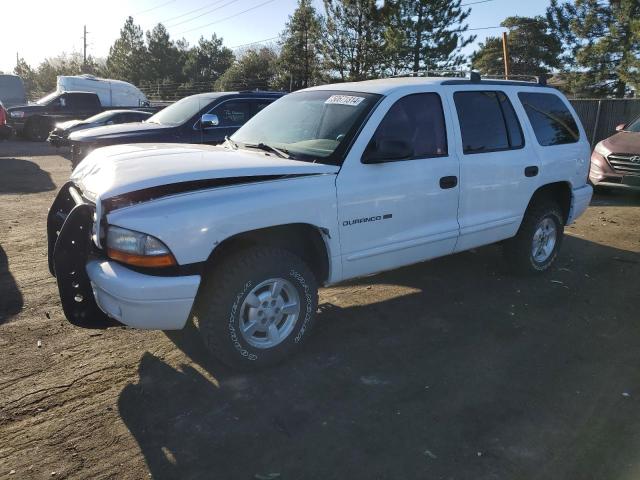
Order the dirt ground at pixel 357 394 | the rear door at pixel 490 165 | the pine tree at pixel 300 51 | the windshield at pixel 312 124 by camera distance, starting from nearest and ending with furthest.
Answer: the dirt ground at pixel 357 394 → the windshield at pixel 312 124 → the rear door at pixel 490 165 → the pine tree at pixel 300 51

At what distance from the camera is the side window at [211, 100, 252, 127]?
29.8ft

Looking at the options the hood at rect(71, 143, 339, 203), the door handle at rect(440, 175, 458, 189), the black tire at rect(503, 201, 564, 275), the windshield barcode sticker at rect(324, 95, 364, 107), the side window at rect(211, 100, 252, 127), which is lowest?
the black tire at rect(503, 201, 564, 275)

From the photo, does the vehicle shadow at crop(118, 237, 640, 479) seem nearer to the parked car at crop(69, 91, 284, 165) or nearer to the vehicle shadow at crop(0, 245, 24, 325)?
the vehicle shadow at crop(0, 245, 24, 325)

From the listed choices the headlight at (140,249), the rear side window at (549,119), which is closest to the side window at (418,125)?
the rear side window at (549,119)

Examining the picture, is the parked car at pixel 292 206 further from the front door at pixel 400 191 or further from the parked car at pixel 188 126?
the parked car at pixel 188 126

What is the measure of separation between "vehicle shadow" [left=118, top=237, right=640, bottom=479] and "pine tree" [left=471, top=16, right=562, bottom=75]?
3302cm

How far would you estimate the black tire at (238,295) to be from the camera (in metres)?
3.30

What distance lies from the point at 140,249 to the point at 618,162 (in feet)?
31.2

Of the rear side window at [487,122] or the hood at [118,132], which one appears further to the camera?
the hood at [118,132]

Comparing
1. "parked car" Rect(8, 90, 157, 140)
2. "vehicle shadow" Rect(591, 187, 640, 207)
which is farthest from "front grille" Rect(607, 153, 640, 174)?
"parked car" Rect(8, 90, 157, 140)

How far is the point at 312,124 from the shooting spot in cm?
428

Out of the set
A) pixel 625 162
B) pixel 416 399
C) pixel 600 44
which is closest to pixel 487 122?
pixel 416 399

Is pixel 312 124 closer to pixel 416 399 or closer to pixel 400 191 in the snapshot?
pixel 400 191

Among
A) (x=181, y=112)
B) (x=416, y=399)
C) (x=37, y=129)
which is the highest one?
(x=37, y=129)
